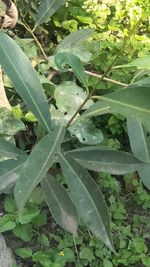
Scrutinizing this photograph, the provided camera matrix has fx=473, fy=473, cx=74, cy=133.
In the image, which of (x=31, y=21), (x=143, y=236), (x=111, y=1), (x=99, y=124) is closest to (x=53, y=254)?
(x=143, y=236)

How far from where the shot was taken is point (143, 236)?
7.89 ft

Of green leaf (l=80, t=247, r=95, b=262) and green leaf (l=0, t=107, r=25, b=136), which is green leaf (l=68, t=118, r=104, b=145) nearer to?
green leaf (l=0, t=107, r=25, b=136)

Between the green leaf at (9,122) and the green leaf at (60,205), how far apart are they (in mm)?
477

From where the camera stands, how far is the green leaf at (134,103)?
120 cm

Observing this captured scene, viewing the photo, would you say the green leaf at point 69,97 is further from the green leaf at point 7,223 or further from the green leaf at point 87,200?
the green leaf at point 87,200

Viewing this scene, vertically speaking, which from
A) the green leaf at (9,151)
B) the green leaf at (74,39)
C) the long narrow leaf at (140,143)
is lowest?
the long narrow leaf at (140,143)

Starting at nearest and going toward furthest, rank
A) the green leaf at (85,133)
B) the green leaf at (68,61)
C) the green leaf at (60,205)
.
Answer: the green leaf at (68,61), the green leaf at (60,205), the green leaf at (85,133)

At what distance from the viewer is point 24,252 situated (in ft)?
7.10

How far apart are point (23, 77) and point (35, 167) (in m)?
0.39

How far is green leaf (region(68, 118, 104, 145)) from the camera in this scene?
2.11 metres

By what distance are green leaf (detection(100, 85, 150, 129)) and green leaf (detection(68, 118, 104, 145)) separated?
0.85m

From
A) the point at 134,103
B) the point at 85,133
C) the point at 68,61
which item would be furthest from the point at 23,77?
the point at 85,133

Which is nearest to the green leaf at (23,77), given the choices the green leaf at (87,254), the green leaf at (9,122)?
the green leaf at (9,122)

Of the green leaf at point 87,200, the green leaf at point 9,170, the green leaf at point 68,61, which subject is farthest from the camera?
the green leaf at point 9,170
